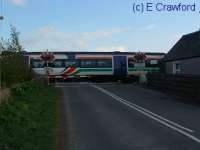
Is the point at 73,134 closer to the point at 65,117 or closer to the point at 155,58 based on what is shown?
the point at 65,117

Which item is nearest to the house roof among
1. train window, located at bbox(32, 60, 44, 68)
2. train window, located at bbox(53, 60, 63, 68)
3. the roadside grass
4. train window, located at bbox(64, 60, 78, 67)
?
train window, located at bbox(64, 60, 78, 67)

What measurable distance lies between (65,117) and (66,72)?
4421 cm

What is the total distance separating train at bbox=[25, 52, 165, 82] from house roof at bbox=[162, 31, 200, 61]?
40.2 feet

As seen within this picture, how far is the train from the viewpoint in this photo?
66.6 metres

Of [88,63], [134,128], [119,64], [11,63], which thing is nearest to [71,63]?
[88,63]

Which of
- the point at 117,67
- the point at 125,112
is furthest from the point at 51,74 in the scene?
the point at 125,112

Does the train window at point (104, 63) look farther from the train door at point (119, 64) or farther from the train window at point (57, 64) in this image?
the train window at point (57, 64)

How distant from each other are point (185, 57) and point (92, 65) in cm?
2163

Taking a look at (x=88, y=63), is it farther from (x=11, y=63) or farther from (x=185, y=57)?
(x=11, y=63)

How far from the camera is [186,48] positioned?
164 feet

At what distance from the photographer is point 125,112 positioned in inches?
971

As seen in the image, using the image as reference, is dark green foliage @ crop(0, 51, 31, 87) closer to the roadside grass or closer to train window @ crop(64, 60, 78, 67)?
the roadside grass

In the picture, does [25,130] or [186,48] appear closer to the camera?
[25,130]

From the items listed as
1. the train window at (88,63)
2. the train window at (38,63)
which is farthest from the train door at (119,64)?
the train window at (38,63)
